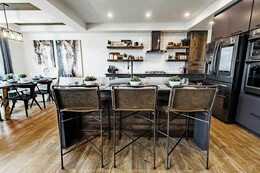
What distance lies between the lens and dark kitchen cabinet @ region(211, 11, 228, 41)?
8.67ft

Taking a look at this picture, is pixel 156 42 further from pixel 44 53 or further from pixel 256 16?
pixel 44 53

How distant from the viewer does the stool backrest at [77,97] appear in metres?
1.29

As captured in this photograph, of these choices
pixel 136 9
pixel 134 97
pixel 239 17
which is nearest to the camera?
pixel 134 97

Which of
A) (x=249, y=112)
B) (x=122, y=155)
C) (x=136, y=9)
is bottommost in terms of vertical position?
(x=122, y=155)

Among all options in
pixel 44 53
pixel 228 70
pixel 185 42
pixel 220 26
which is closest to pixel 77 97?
pixel 228 70

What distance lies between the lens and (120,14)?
11.3ft

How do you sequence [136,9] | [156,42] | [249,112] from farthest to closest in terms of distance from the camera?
1. [156,42]
2. [136,9]
3. [249,112]

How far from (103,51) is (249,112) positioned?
4.56 meters

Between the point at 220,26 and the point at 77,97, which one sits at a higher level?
the point at 220,26

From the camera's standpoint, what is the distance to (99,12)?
10.7 ft

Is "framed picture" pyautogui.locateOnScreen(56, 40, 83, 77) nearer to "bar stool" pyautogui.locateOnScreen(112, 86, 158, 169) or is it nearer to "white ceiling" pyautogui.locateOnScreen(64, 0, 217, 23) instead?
"white ceiling" pyautogui.locateOnScreen(64, 0, 217, 23)

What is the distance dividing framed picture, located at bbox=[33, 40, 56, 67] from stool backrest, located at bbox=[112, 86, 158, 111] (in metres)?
4.69

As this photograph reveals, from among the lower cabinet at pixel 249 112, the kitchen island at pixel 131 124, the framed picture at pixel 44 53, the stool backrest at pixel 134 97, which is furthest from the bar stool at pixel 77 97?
the framed picture at pixel 44 53

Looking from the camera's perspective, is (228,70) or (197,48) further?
(197,48)
